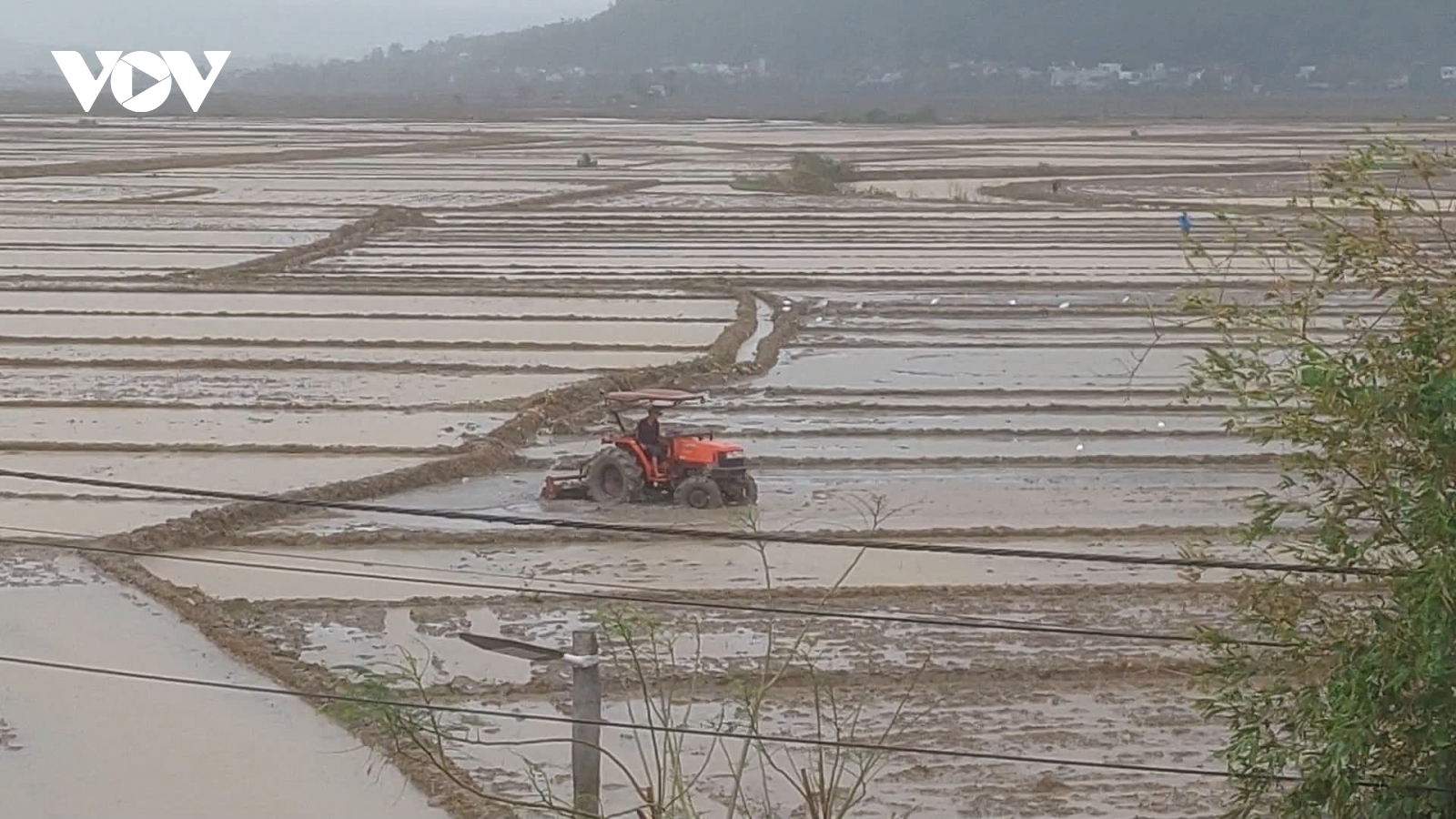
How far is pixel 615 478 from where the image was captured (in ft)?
37.7

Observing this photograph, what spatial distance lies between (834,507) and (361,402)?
469 cm

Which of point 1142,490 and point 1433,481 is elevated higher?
point 1433,481

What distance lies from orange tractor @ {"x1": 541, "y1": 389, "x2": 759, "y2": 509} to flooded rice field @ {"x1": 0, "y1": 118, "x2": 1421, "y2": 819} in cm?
18

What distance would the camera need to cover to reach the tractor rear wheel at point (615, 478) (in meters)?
11.4

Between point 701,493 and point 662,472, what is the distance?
1.05ft

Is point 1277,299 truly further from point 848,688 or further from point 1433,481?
point 848,688

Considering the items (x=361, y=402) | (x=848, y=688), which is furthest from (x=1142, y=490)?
(x=361, y=402)

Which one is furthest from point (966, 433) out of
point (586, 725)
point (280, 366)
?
point (586, 725)

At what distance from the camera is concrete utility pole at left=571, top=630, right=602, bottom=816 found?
5.13 m

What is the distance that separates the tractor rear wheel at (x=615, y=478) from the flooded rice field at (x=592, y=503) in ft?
0.48

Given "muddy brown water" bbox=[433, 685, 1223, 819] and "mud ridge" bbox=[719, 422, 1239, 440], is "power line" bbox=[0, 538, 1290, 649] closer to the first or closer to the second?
"muddy brown water" bbox=[433, 685, 1223, 819]

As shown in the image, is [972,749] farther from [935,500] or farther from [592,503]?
[935,500]

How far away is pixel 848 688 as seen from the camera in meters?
8.20

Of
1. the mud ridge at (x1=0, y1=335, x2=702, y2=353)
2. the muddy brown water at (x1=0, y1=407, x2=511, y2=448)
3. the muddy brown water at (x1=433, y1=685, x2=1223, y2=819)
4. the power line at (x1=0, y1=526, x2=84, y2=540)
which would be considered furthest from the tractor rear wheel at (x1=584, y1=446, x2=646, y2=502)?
the mud ridge at (x1=0, y1=335, x2=702, y2=353)
